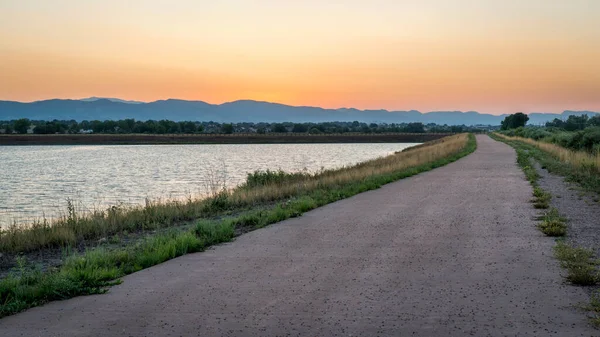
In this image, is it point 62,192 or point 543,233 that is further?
point 62,192

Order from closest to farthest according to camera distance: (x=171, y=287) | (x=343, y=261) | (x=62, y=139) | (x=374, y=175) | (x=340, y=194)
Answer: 1. (x=171, y=287)
2. (x=343, y=261)
3. (x=340, y=194)
4. (x=374, y=175)
5. (x=62, y=139)

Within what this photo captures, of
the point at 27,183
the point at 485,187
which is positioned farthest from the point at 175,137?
the point at 485,187

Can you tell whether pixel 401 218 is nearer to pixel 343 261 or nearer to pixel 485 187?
pixel 343 261

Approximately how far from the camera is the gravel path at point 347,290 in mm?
5762

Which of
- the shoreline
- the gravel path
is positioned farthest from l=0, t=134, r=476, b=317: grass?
the shoreline

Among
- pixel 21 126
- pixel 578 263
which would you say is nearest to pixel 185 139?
pixel 21 126

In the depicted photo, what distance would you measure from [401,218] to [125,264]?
6.79 m

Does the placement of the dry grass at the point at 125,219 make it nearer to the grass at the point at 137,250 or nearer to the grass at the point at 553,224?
the grass at the point at 137,250

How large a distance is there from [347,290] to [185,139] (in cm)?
12975

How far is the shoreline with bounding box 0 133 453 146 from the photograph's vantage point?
120 metres

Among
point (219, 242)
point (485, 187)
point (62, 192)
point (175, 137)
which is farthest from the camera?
point (175, 137)

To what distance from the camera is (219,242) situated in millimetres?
10547

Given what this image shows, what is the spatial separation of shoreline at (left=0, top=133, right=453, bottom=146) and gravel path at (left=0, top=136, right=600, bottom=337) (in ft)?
390

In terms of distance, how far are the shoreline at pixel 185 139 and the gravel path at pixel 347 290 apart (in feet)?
390
